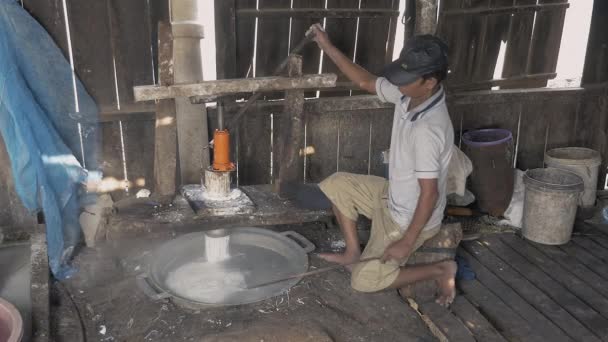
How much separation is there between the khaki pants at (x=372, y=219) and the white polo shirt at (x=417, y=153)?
83mm

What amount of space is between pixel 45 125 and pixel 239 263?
1.51 m

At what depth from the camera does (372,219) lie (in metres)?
3.64

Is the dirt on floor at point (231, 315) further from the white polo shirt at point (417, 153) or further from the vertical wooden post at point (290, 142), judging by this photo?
the vertical wooden post at point (290, 142)

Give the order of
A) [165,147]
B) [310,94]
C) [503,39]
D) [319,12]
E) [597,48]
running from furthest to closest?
[597,48]
[503,39]
[310,94]
[319,12]
[165,147]

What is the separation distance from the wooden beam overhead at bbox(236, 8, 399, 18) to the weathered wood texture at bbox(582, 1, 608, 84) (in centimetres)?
193

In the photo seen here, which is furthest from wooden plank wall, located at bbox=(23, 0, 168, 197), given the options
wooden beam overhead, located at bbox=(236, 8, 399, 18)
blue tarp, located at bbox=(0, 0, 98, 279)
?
wooden beam overhead, located at bbox=(236, 8, 399, 18)

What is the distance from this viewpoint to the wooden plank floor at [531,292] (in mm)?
3270

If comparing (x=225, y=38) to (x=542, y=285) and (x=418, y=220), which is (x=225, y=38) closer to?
(x=418, y=220)

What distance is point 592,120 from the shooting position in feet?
17.7

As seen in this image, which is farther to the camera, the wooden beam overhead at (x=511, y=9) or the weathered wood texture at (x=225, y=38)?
the wooden beam overhead at (x=511, y=9)

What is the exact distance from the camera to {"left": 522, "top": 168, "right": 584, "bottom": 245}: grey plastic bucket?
425cm

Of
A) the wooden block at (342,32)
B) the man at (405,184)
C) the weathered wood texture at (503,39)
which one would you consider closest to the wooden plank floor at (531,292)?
the man at (405,184)

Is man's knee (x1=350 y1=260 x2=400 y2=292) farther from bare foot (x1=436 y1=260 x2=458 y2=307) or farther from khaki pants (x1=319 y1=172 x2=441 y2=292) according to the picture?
bare foot (x1=436 y1=260 x2=458 y2=307)

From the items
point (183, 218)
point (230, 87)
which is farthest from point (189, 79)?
A: point (183, 218)
